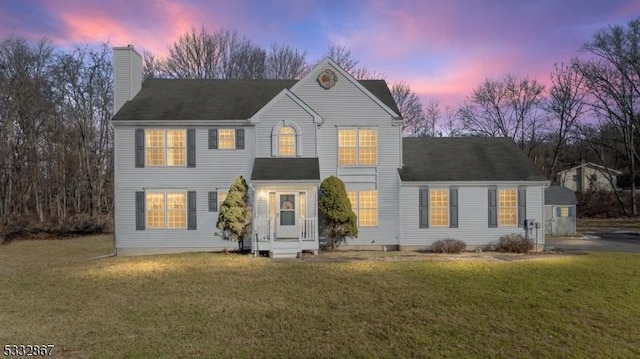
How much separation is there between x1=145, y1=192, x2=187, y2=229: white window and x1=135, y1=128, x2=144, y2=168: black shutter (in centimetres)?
125

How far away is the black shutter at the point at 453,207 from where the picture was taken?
17.5 meters

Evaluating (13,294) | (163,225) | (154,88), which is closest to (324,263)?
(163,225)

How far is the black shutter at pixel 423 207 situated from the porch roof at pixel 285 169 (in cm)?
438

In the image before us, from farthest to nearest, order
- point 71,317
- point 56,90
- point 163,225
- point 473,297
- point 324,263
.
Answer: point 56,90, point 163,225, point 324,263, point 473,297, point 71,317

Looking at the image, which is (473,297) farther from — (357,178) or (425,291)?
(357,178)

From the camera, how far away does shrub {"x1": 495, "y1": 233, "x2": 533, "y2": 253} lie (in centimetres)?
1673

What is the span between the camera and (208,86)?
20.1 metres

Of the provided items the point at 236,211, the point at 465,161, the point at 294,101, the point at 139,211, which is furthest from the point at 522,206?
the point at 139,211

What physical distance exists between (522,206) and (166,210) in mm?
14235

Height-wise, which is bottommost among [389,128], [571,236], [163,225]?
[571,236]

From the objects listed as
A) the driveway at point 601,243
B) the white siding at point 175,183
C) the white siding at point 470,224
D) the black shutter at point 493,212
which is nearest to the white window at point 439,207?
the white siding at point 470,224

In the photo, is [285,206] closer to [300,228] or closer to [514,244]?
[300,228]

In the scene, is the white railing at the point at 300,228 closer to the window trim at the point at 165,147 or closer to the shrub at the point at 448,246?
the window trim at the point at 165,147

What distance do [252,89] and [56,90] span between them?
71.3 feet
